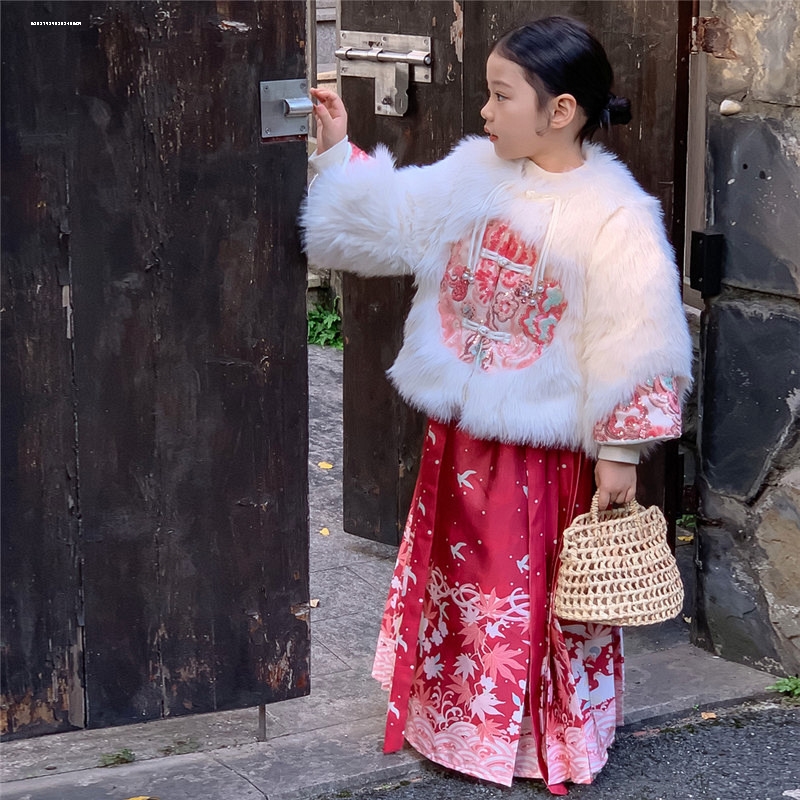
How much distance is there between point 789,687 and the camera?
11.6ft

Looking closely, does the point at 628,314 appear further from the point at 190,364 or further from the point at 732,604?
the point at 732,604

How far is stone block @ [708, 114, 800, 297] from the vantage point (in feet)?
10.9

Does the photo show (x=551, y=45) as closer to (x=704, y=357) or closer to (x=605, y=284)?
(x=605, y=284)

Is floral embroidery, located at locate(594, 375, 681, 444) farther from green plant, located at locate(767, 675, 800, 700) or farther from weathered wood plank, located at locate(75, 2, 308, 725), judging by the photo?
green plant, located at locate(767, 675, 800, 700)

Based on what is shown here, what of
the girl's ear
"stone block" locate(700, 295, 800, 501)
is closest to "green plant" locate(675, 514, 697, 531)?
"stone block" locate(700, 295, 800, 501)

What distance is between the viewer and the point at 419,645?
3189mm

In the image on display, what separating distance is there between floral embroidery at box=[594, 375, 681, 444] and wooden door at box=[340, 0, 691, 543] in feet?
3.02

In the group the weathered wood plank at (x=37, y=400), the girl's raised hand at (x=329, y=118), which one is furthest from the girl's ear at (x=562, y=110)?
the weathered wood plank at (x=37, y=400)

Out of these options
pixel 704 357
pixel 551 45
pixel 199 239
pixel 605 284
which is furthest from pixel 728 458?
pixel 199 239

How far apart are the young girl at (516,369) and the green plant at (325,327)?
405 cm

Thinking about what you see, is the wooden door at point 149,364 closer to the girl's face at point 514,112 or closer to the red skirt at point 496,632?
the red skirt at point 496,632

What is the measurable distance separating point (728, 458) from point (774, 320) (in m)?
0.39

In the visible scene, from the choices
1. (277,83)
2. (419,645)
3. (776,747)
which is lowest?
(776,747)

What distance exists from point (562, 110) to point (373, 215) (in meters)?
0.45
